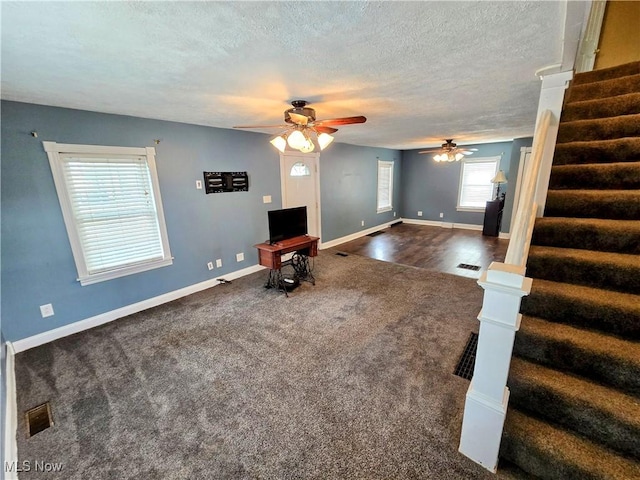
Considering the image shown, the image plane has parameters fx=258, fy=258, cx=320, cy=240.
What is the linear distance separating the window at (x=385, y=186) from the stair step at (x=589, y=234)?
533cm

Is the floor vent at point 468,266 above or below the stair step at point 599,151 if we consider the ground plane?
below

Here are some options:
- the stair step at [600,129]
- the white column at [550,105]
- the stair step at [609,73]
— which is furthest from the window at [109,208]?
the stair step at [609,73]

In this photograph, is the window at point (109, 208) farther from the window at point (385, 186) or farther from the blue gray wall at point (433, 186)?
the blue gray wall at point (433, 186)

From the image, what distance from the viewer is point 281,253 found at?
351cm

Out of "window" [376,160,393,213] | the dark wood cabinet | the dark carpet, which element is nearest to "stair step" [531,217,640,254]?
the dark carpet

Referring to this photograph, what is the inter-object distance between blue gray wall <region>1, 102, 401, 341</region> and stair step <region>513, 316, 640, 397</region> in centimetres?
364

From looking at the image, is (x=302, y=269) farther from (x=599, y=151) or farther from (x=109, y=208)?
(x=599, y=151)

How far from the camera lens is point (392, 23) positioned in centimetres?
124

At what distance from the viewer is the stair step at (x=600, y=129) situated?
84.7 inches

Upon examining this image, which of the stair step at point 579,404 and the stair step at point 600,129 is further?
the stair step at point 600,129

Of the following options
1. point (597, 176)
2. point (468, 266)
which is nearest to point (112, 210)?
point (597, 176)

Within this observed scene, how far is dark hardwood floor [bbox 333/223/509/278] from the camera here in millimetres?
4625

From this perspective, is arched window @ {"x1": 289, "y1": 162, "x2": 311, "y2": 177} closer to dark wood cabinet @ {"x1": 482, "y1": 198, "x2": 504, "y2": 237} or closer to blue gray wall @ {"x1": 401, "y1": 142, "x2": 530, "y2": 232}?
blue gray wall @ {"x1": 401, "y1": 142, "x2": 530, "y2": 232}

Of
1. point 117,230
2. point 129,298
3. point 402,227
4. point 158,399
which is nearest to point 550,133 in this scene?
point 158,399
